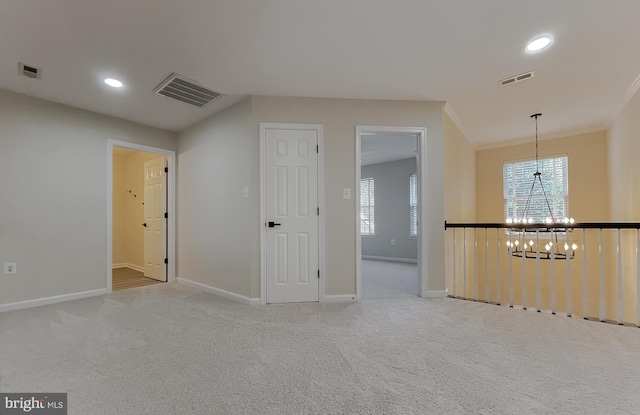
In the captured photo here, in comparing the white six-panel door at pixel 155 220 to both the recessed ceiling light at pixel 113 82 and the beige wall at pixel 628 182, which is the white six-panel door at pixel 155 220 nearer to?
the recessed ceiling light at pixel 113 82

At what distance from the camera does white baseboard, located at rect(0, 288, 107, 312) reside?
10.7 feet

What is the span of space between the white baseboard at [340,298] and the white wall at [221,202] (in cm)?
81

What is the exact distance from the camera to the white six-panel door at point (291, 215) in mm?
3461

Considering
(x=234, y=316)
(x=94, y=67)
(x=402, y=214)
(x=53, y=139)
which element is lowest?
(x=234, y=316)

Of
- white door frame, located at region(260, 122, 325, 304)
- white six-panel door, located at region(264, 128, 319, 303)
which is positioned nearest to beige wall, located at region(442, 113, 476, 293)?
white door frame, located at region(260, 122, 325, 304)

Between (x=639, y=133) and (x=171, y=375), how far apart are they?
5400 mm

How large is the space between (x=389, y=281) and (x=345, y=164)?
225 centimetres

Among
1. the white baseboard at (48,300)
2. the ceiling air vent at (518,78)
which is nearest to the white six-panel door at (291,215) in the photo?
the ceiling air vent at (518,78)

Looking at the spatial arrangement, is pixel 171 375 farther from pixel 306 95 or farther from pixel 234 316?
pixel 306 95

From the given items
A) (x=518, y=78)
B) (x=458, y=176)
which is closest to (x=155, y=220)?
(x=458, y=176)

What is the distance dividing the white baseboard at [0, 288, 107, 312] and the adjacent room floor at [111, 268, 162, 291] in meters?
0.34

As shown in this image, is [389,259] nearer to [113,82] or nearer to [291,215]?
[291,215]

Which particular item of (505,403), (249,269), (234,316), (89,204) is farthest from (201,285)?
(505,403)

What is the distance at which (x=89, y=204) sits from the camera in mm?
3916
